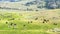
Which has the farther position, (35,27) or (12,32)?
(35,27)

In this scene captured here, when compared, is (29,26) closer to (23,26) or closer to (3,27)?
(23,26)

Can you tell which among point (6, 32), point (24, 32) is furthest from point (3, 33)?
point (24, 32)

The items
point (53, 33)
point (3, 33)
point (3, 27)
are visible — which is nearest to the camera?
point (3, 33)

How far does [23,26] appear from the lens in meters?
95.4

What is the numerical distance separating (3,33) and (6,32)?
216 centimetres

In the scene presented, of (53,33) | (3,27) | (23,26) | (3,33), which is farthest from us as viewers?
(23,26)

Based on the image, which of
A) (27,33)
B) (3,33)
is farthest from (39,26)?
(3,33)

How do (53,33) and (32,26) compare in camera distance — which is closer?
(53,33)

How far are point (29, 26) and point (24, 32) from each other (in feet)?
61.1

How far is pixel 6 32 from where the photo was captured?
250 feet

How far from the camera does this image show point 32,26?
9625cm

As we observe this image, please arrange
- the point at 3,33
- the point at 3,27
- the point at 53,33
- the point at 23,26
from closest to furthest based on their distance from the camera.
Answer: the point at 3,33 → the point at 53,33 → the point at 3,27 → the point at 23,26

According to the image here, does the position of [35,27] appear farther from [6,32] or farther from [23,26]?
[6,32]

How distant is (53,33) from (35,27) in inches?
595
